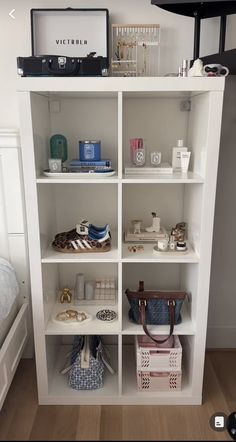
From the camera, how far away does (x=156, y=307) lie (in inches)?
70.1

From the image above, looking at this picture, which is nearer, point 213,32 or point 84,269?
point 213,32

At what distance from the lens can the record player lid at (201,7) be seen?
1542 millimetres

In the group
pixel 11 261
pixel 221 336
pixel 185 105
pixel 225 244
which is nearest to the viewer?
pixel 185 105

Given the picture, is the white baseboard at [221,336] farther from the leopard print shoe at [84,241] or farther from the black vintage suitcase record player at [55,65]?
the black vintage suitcase record player at [55,65]

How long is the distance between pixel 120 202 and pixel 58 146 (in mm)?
461

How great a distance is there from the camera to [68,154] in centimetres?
191

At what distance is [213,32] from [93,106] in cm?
68

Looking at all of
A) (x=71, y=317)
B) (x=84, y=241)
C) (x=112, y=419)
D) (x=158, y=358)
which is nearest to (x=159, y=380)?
(x=158, y=358)

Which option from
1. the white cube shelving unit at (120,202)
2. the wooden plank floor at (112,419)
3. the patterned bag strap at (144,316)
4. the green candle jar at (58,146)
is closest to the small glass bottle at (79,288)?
the white cube shelving unit at (120,202)

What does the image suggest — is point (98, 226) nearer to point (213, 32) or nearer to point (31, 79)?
point (31, 79)

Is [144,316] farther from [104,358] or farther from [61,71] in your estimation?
[61,71]

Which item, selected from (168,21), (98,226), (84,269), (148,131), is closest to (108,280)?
(84,269)

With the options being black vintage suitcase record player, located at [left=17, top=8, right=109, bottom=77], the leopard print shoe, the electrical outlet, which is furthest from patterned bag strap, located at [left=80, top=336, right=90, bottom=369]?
black vintage suitcase record player, located at [left=17, top=8, right=109, bottom=77]

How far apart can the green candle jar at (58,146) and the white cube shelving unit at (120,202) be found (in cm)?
4
